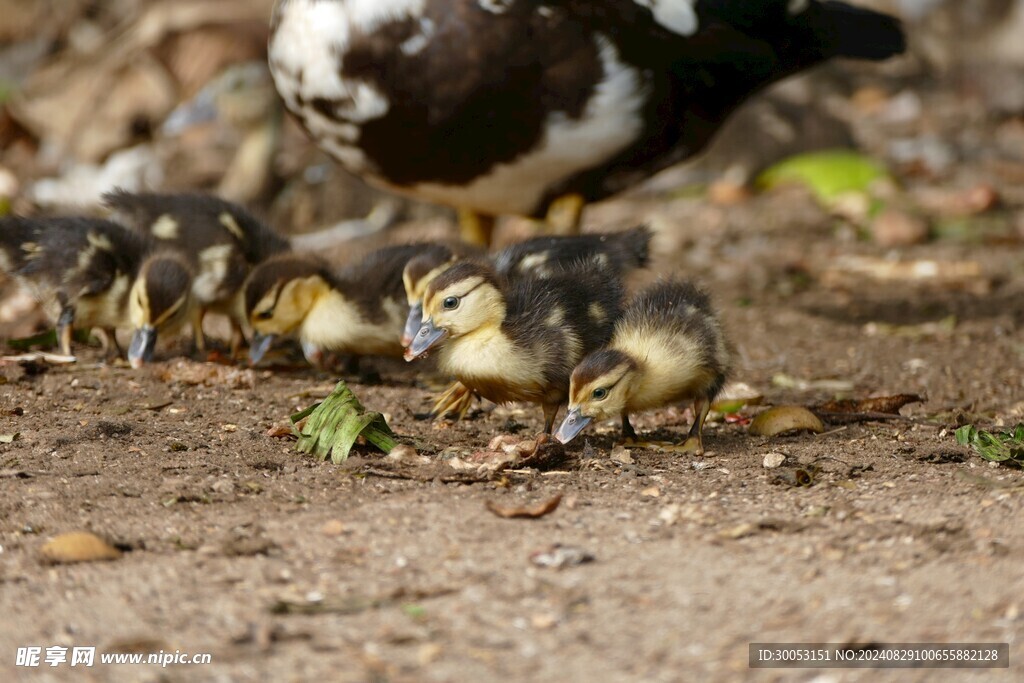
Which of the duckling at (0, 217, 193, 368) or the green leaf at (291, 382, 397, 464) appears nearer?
the green leaf at (291, 382, 397, 464)

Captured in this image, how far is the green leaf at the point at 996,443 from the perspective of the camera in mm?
3338

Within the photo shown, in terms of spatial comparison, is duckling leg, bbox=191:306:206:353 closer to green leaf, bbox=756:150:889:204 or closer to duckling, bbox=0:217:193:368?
duckling, bbox=0:217:193:368

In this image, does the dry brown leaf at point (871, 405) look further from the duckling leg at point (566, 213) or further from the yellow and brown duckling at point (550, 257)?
the duckling leg at point (566, 213)

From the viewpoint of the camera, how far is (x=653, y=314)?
361 centimetres

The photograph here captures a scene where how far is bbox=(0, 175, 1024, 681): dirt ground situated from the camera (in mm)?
2330

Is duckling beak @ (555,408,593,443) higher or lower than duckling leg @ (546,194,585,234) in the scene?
higher

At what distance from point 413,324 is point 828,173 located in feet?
16.7

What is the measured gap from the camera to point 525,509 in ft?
9.61

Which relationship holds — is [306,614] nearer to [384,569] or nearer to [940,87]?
[384,569]

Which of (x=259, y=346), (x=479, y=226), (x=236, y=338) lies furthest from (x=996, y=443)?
(x=236, y=338)

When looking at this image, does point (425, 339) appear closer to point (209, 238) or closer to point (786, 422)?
point (786, 422)

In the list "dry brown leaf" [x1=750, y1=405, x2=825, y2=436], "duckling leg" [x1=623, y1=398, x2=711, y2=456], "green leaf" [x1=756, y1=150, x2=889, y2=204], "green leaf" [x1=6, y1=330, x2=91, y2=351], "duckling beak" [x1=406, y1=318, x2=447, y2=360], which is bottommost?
"green leaf" [x1=756, y1=150, x2=889, y2=204]

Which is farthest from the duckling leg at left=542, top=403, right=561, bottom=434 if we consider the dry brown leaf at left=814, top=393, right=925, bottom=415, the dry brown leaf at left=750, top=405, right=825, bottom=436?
the dry brown leaf at left=814, top=393, right=925, bottom=415

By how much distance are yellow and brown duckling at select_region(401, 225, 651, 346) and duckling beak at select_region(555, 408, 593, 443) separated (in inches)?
22.4
